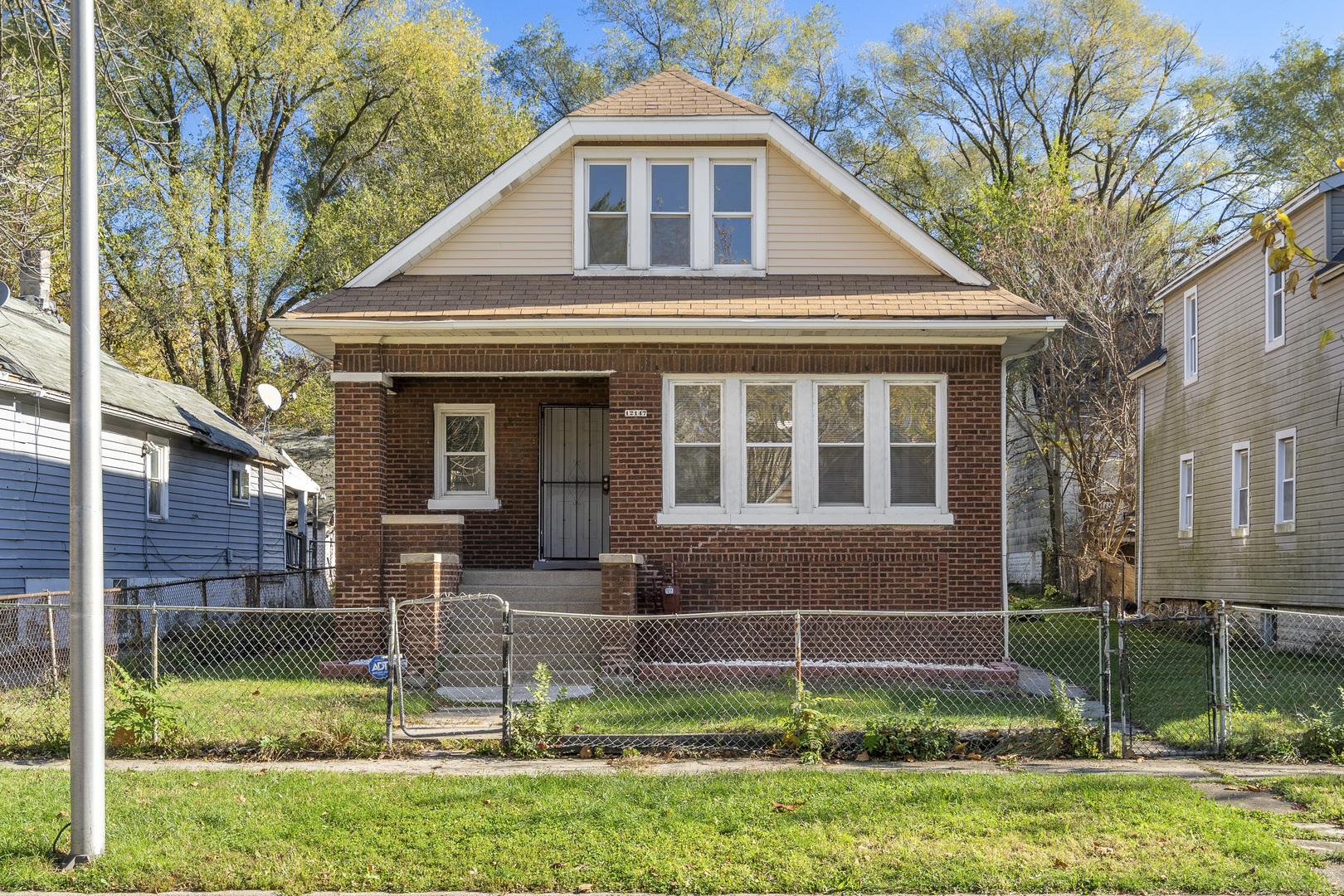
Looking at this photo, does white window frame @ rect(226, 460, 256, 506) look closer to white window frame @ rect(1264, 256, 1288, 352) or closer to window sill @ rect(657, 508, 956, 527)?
window sill @ rect(657, 508, 956, 527)

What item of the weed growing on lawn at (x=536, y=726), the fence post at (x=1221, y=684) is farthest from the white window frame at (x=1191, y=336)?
the weed growing on lawn at (x=536, y=726)

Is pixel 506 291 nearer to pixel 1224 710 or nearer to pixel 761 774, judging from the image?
pixel 761 774

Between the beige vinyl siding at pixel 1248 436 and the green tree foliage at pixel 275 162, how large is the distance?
18351 millimetres

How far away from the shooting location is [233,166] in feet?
98.5

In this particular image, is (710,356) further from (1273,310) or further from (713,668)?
(1273,310)

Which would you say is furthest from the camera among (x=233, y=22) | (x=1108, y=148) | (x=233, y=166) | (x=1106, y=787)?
(x=1108, y=148)

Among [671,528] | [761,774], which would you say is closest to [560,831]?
[761,774]

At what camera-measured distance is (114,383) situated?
18500 mm

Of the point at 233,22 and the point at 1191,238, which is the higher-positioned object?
the point at 233,22

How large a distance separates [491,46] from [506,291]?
66.5 feet

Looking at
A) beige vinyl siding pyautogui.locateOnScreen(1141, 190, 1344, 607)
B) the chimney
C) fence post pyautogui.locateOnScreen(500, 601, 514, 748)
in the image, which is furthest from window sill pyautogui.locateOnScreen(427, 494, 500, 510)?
beige vinyl siding pyautogui.locateOnScreen(1141, 190, 1344, 607)

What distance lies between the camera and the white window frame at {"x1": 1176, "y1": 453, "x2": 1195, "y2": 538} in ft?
68.3

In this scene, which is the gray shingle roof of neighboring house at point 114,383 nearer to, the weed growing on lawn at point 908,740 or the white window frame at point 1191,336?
the weed growing on lawn at point 908,740

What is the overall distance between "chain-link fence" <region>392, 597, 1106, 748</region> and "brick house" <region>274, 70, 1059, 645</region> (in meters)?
0.36
